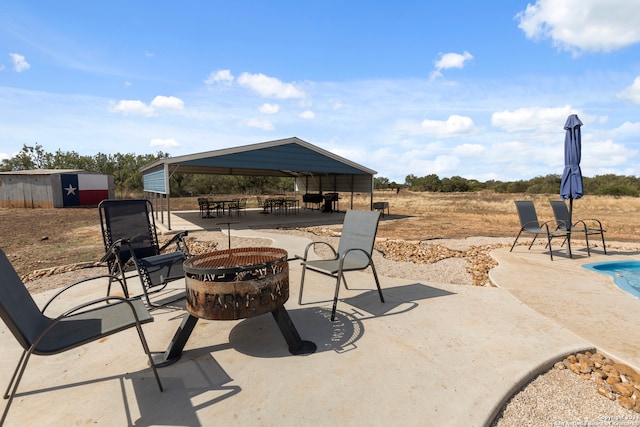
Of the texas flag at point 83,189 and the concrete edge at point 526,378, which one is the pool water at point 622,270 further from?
the texas flag at point 83,189

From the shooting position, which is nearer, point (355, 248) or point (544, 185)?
point (355, 248)

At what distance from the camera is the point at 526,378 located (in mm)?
2227

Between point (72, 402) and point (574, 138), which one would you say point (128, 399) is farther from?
point (574, 138)

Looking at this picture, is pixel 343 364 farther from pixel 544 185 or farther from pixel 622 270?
pixel 544 185

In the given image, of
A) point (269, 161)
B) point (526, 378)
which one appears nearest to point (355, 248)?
point (526, 378)

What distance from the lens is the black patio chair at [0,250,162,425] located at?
1.68m

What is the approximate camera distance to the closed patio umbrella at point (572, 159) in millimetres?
5974

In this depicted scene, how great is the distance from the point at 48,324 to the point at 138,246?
212cm

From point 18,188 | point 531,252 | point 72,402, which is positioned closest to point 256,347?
point 72,402

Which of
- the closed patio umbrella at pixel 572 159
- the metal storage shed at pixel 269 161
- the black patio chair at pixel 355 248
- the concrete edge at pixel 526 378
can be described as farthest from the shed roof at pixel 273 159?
the concrete edge at pixel 526 378

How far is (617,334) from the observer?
284 cm

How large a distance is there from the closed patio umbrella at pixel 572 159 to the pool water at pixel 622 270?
577mm

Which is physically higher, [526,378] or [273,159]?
[273,159]

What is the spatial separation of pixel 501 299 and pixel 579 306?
0.77m
